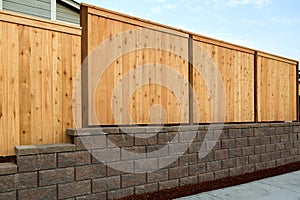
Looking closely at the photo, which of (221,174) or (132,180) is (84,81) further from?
(221,174)

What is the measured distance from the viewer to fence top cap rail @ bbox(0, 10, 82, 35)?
2361 millimetres

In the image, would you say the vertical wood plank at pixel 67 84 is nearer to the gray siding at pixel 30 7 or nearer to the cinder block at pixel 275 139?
the cinder block at pixel 275 139

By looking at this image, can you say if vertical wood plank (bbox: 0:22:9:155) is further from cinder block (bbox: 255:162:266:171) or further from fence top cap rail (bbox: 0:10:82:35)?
cinder block (bbox: 255:162:266:171)

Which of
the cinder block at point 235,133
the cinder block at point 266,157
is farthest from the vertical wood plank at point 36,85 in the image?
the cinder block at point 266,157

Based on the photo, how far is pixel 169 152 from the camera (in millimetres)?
3303

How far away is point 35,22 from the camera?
2506mm

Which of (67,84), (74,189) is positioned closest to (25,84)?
(67,84)

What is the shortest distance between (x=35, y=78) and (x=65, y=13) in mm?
4891

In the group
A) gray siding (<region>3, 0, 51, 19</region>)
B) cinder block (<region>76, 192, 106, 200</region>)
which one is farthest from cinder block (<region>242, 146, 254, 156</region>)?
gray siding (<region>3, 0, 51, 19</region>)

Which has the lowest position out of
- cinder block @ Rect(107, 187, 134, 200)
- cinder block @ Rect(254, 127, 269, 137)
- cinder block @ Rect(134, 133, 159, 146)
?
cinder block @ Rect(107, 187, 134, 200)

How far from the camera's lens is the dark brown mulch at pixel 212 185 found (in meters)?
3.00

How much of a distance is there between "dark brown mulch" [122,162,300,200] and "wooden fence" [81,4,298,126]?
0.86m

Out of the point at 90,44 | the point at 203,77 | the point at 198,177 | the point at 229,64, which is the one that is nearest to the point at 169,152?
the point at 198,177

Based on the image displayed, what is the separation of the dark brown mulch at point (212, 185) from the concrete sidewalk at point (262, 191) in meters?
0.11
